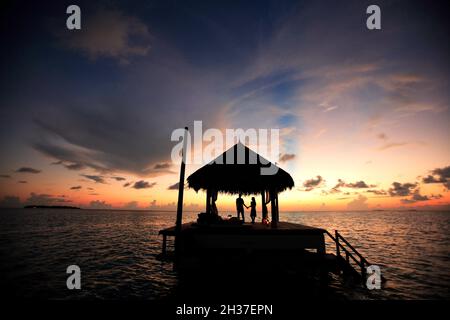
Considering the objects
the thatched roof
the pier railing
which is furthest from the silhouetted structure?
the pier railing

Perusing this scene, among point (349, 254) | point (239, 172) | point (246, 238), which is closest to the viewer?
point (246, 238)

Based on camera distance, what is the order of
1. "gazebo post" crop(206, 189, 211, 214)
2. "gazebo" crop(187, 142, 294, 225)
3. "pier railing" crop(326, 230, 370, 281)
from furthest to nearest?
1. "gazebo post" crop(206, 189, 211, 214)
2. "pier railing" crop(326, 230, 370, 281)
3. "gazebo" crop(187, 142, 294, 225)

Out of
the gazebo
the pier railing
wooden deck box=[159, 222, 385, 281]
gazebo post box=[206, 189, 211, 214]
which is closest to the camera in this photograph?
wooden deck box=[159, 222, 385, 281]

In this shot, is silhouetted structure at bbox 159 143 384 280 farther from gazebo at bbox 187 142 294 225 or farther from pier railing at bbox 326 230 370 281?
pier railing at bbox 326 230 370 281

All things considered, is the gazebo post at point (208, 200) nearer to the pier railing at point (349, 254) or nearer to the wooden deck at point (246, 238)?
the wooden deck at point (246, 238)

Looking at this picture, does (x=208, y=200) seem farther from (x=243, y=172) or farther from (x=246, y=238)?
(x=246, y=238)

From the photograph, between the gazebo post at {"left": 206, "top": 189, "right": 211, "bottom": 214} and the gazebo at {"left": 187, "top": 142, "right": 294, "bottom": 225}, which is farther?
the gazebo post at {"left": 206, "top": 189, "right": 211, "bottom": 214}

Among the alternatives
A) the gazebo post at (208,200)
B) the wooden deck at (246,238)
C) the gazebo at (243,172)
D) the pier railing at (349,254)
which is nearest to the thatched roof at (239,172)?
the gazebo at (243,172)

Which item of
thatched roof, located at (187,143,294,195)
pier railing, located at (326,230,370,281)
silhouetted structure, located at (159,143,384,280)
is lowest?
pier railing, located at (326,230,370,281)

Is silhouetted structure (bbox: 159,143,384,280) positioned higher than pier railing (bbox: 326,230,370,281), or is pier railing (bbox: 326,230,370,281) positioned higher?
silhouetted structure (bbox: 159,143,384,280)

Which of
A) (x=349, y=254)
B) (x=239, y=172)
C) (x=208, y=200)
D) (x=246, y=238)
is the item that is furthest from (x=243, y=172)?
(x=349, y=254)

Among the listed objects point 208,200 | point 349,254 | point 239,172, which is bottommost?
point 349,254
